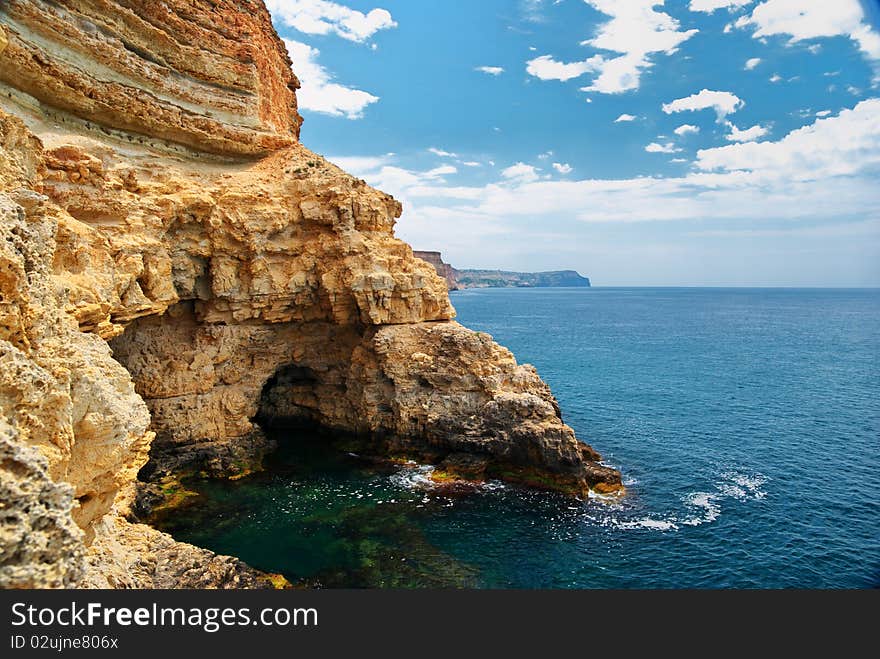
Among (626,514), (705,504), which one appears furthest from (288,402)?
(705,504)

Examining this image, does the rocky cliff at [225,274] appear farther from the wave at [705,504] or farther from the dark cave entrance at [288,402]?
the wave at [705,504]

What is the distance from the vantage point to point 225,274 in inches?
1312

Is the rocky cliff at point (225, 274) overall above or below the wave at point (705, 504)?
above

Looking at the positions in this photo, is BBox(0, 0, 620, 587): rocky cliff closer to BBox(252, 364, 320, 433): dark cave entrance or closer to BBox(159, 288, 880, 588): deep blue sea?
BBox(252, 364, 320, 433): dark cave entrance

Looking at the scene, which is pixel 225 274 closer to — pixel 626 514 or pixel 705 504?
pixel 626 514

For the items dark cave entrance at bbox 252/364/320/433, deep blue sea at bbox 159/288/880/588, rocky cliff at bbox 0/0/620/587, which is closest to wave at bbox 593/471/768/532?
deep blue sea at bbox 159/288/880/588

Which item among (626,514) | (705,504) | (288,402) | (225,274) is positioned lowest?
(626,514)

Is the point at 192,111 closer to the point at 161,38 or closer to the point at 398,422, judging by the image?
the point at 161,38

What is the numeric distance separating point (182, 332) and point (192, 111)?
1425cm

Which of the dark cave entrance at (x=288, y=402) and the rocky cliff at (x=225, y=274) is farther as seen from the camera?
the dark cave entrance at (x=288, y=402)

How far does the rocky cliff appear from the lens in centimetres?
2377

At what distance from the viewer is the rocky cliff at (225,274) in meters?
23.8

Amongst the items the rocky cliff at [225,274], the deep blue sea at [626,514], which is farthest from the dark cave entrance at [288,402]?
the deep blue sea at [626,514]

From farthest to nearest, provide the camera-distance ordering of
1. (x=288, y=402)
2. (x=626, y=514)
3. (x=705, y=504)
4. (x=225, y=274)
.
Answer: (x=288, y=402)
(x=225, y=274)
(x=705, y=504)
(x=626, y=514)
